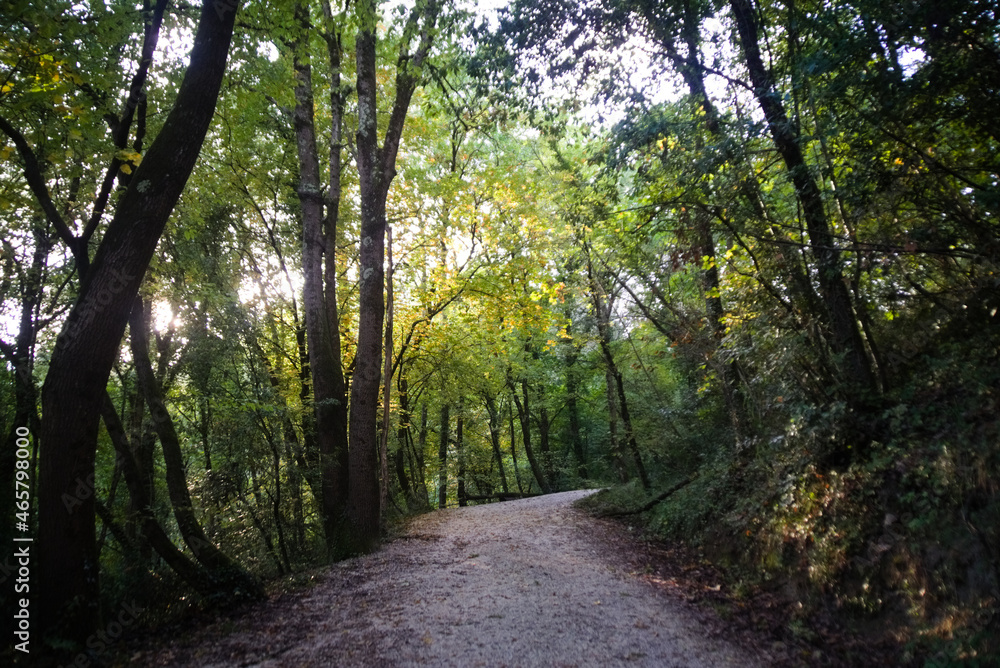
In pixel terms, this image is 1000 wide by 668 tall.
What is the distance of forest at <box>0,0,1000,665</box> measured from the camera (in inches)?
165

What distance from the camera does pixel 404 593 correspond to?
5.92 m

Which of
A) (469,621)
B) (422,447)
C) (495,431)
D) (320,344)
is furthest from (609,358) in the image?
(495,431)

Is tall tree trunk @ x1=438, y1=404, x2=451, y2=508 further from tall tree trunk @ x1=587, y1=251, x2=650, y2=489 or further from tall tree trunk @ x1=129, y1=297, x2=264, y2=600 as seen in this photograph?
tall tree trunk @ x1=129, y1=297, x2=264, y2=600

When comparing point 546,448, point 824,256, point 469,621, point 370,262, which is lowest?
point 469,621

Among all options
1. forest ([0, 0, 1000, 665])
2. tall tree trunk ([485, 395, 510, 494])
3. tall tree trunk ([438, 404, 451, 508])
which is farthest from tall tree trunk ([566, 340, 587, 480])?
forest ([0, 0, 1000, 665])

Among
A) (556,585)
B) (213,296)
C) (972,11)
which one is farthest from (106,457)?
(972,11)

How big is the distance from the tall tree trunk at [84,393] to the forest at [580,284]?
0.02 meters

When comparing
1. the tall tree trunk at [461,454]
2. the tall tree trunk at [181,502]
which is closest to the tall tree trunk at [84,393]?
the tall tree trunk at [181,502]

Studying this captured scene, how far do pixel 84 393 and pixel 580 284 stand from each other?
1054 cm

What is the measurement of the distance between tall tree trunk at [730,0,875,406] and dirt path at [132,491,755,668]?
3.30 metres

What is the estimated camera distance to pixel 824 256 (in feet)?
18.9

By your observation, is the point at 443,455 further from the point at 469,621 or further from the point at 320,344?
the point at 469,621

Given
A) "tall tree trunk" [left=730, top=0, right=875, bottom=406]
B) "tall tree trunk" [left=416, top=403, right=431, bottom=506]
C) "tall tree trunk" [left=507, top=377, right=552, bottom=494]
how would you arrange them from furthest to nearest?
"tall tree trunk" [left=507, top=377, right=552, bottom=494], "tall tree trunk" [left=416, top=403, right=431, bottom=506], "tall tree trunk" [left=730, top=0, right=875, bottom=406]

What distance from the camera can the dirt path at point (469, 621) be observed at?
13.9ft
